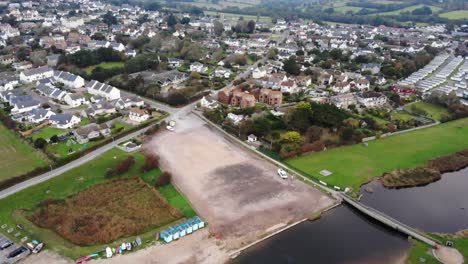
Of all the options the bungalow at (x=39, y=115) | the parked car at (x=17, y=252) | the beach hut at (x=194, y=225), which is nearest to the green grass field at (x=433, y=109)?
the beach hut at (x=194, y=225)

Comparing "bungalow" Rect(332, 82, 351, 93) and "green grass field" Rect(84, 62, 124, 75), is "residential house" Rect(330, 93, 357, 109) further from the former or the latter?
"green grass field" Rect(84, 62, 124, 75)

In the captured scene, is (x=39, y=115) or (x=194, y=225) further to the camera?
(x=39, y=115)

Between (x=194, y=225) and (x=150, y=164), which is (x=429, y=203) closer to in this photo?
(x=194, y=225)

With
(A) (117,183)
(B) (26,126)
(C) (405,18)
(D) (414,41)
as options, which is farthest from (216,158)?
(C) (405,18)

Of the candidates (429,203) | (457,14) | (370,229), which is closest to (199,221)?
(370,229)

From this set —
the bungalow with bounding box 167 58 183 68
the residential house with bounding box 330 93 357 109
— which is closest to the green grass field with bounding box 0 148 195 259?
the residential house with bounding box 330 93 357 109

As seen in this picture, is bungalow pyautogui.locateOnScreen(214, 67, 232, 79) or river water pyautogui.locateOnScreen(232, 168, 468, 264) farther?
bungalow pyautogui.locateOnScreen(214, 67, 232, 79)
